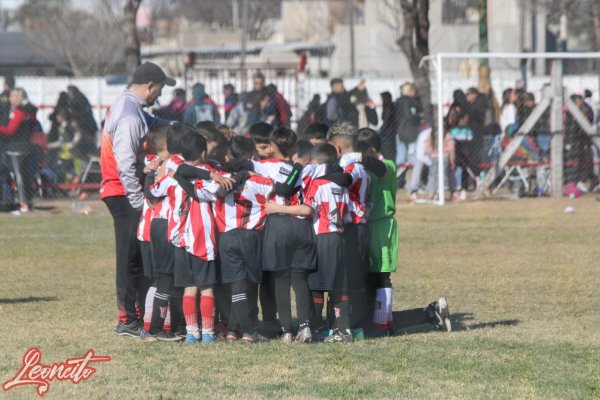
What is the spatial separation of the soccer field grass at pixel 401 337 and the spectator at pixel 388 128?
5034 mm

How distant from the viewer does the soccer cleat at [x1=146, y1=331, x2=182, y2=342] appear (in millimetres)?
8396

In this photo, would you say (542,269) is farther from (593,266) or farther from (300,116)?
(300,116)

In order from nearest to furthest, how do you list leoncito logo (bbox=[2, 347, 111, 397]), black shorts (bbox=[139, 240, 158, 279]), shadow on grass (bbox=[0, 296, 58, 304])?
leoncito logo (bbox=[2, 347, 111, 397])
black shorts (bbox=[139, 240, 158, 279])
shadow on grass (bbox=[0, 296, 58, 304])

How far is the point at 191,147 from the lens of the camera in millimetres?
8102

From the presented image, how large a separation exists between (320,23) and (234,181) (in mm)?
57766

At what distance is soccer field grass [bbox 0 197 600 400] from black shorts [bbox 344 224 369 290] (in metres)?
0.47

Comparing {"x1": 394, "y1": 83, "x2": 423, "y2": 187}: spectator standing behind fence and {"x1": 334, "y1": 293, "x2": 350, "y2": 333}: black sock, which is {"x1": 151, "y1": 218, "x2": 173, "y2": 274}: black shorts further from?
{"x1": 394, "y1": 83, "x2": 423, "y2": 187}: spectator standing behind fence

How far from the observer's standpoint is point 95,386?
694 cm

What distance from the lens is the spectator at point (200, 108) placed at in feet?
63.3

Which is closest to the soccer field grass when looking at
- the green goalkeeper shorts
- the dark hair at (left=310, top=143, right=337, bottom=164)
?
the green goalkeeper shorts

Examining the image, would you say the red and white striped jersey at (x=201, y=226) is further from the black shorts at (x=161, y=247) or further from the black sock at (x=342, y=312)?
the black sock at (x=342, y=312)

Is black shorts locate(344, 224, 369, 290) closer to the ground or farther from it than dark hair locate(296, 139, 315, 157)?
closer to the ground

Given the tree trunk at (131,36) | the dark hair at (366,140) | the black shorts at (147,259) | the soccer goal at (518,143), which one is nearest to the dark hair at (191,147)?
the black shorts at (147,259)

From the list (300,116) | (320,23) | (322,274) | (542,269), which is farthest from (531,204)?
(320,23)
